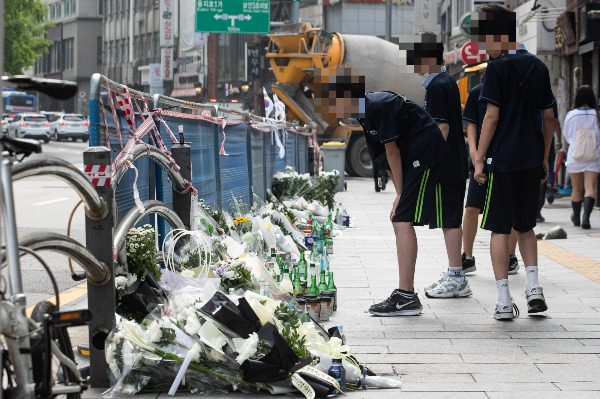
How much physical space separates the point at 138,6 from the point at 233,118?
249 feet

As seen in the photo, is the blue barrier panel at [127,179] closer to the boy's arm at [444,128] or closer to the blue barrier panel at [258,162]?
the boy's arm at [444,128]

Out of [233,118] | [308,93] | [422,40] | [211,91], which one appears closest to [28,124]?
[211,91]

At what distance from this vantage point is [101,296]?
4.50 m

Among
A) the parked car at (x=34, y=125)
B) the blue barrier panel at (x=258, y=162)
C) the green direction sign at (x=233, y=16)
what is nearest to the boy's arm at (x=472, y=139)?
the blue barrier panel at (x=258, y=162)

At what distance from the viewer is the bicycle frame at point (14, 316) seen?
2.85 m

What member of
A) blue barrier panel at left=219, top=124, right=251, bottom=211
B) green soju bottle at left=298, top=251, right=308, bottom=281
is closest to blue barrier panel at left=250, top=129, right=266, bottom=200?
blue barrier panel at left=219, top=124, right=251, bottom=211

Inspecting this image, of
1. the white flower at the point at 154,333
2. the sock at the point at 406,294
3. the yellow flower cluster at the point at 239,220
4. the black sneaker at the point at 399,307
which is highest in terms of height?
the yellow flower cluster at the point at 239,220

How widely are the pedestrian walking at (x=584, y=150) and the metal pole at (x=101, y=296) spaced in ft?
30.2

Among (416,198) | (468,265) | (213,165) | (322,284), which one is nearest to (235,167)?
(213,165)

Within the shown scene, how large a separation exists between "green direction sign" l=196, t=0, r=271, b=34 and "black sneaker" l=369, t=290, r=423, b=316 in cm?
2514

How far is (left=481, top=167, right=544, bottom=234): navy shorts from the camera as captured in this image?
6301 millimetres

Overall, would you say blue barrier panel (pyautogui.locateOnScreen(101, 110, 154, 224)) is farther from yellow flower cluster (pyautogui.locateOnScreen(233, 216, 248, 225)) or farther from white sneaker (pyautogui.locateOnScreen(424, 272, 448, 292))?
white sneaker (pyautogui.locateOnScreen(424, 272, 448, 292))

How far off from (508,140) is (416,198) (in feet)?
2.58

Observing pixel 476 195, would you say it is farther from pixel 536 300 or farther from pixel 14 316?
pixel 14 316
